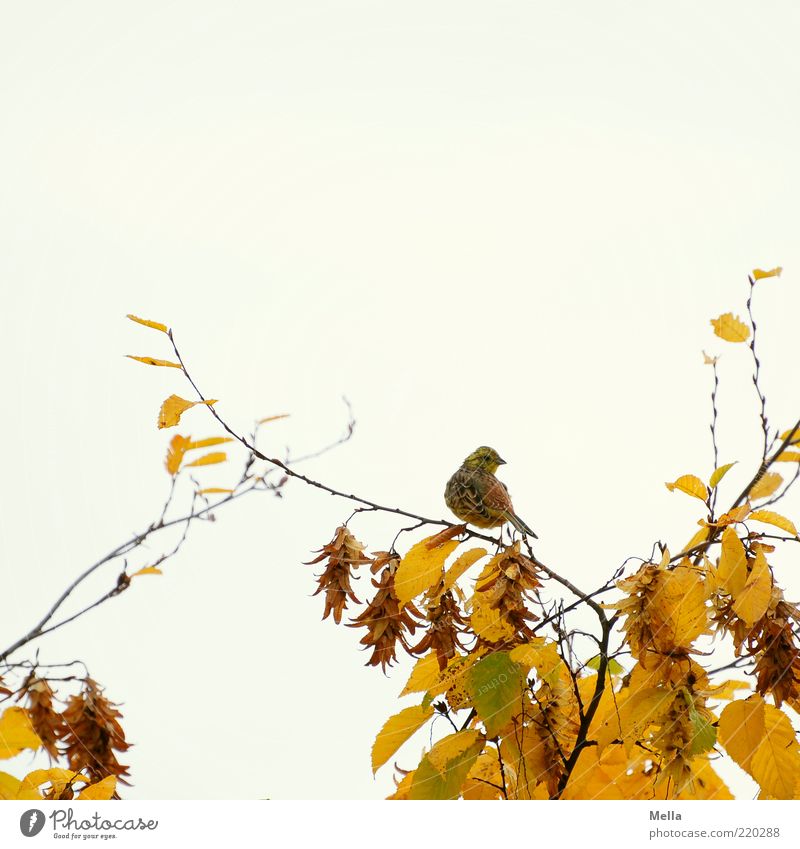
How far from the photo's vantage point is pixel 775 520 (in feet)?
3.04

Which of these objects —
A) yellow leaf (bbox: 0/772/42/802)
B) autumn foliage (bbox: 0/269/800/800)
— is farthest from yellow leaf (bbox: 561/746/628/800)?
yellow leaf (bbox: 0/772/42/802)

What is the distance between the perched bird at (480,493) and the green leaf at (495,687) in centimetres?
24

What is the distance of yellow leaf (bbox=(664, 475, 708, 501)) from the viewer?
0.98 meters

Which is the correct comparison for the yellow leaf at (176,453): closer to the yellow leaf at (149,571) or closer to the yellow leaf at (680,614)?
the yellow leaf at (149,571)

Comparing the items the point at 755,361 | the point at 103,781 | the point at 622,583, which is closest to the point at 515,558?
the point at 622,583

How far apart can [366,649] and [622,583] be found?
0.28 meters

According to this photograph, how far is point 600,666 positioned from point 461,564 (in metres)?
0.17

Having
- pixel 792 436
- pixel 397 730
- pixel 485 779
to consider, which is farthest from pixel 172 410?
pixel 792 436

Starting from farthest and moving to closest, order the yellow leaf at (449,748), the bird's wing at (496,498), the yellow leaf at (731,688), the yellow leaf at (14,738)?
the bird's wing at (496,498), the yellow leaf at (731,688), the yellow leaf at (449,748), the yellow leaf at (14,738)

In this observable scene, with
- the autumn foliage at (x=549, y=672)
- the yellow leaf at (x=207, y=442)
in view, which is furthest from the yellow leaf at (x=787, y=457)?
the yellow leaf at (x=207, y=442)

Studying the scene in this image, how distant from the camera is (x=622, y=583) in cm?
88

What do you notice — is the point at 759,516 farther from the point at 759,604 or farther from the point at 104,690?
the point at 104,690

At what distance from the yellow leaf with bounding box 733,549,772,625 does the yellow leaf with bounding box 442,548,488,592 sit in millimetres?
252

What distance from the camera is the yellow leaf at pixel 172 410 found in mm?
985
